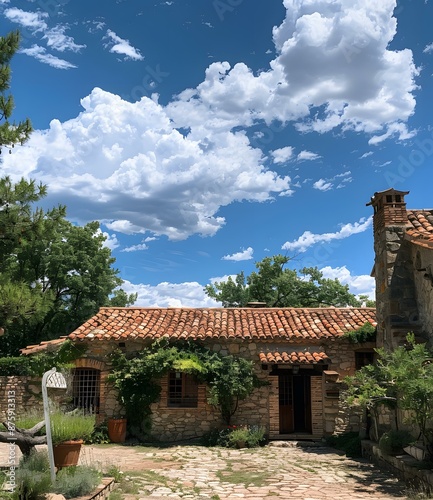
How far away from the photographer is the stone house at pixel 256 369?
1505 centimetres

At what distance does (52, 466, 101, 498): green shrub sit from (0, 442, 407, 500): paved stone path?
3.11ft

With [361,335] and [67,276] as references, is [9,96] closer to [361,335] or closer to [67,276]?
[361,335]

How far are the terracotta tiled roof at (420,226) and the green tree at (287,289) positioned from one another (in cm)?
1757

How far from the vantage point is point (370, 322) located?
16.8 m

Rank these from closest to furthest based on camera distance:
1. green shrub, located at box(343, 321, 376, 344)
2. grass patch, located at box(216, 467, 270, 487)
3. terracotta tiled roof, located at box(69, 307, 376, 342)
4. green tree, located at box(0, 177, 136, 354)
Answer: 1. grass patch, located at box(216, 467, 270, 487)
2. green shrub, located at box(343, 321, 376, 344)
3. terracotta tiled roof, located at box(69, 307, 376, 342)
4. green tree, located at box(0, 177, 136, 354)

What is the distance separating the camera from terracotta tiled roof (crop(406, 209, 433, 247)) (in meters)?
10.5

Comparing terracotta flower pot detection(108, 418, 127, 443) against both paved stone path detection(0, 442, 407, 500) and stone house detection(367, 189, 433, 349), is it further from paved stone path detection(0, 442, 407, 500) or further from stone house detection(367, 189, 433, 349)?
stone house detection(367, 189, 433, 349)

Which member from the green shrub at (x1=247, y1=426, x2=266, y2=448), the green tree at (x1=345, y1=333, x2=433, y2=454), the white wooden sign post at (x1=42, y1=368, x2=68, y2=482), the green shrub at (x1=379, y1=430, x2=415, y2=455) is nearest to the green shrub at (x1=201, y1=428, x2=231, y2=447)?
the green shrub at (x1=247, y1=426, x2=266, y2=448)

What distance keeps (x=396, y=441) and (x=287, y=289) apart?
2022cm

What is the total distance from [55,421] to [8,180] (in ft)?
15.7

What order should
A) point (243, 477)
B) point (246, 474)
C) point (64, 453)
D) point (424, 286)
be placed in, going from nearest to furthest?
point (64, 453) < point (243, 477) < point (246, 474) < point (424, 286)

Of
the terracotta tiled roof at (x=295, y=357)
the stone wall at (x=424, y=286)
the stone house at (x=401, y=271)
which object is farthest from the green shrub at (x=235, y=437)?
the stone wall at (x=424, y=286)

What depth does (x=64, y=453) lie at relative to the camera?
7.54 metres

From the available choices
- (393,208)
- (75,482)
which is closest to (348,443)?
(393,208)
